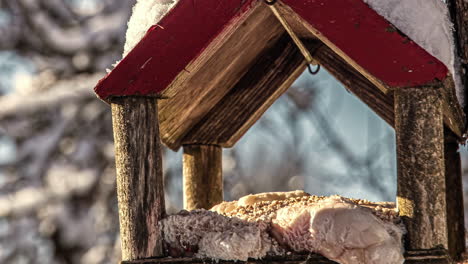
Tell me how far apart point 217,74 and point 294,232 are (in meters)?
1.12

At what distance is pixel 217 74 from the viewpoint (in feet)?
12.3

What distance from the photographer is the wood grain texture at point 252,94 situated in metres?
4.05

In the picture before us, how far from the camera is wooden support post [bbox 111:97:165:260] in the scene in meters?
3.04

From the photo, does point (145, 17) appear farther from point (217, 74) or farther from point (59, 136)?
point (59, 136)

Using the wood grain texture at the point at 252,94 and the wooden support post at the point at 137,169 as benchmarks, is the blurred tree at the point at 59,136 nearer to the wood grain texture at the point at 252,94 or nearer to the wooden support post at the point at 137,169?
the wood grain texture at the point at 252,94

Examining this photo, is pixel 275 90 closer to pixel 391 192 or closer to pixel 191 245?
pixel 191 245

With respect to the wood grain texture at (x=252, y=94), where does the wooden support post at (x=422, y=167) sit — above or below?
below

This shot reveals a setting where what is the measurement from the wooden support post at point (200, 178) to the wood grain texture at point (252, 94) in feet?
0.24

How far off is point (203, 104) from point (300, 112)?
10.9 feet

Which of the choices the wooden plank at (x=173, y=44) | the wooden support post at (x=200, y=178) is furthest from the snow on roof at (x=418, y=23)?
the wooden support post at (x=200, y=178)

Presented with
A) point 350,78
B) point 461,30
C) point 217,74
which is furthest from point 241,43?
point 461,30

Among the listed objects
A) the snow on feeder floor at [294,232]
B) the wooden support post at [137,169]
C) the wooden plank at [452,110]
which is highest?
the wooden plank at [452,110]

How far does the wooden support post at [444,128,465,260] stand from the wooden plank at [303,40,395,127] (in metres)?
0.52

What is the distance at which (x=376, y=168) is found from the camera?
7.54 metres
